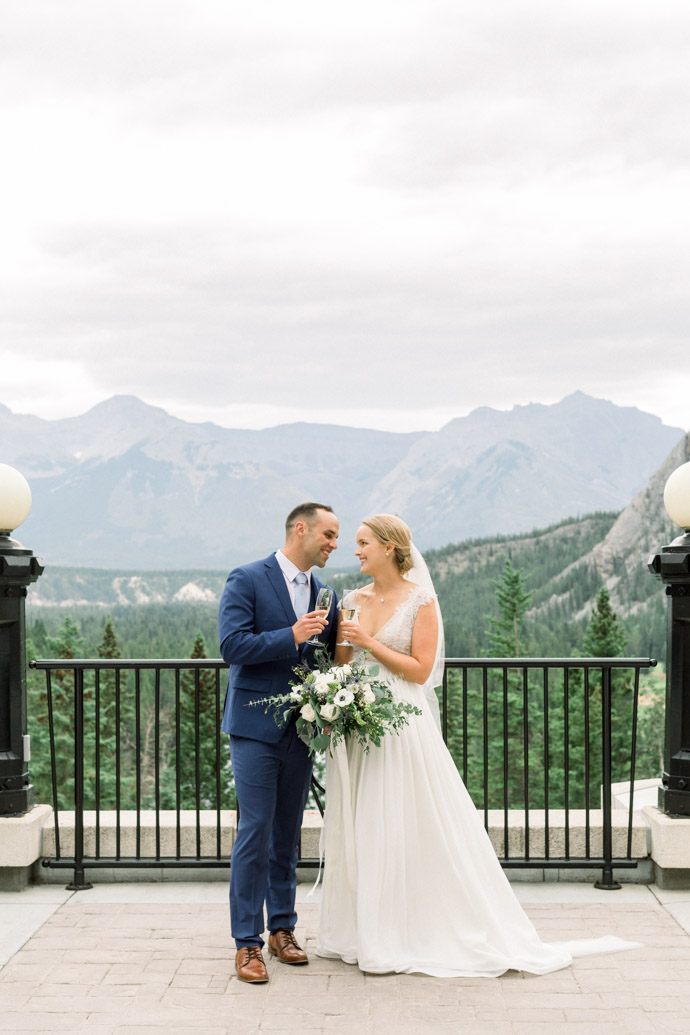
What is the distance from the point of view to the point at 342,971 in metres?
4.21

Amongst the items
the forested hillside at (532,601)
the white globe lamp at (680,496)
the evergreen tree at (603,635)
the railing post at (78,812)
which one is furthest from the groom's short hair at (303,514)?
the forested hillside at (532,601)

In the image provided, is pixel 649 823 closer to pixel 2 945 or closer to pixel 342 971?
pixel 342 971

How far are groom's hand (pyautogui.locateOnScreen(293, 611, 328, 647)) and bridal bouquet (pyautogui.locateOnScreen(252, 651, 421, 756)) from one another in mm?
205

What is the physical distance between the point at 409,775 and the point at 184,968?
1.21 metres

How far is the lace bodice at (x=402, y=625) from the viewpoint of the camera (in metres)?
4.33

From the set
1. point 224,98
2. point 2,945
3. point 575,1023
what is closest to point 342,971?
point 575,1023

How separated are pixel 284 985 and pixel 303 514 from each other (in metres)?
1.86

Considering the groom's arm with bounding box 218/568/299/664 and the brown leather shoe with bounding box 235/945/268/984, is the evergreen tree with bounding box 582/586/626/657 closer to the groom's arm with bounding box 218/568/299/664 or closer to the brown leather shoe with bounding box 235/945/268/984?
the brown leather shoe with bounding box 235/945/268/984

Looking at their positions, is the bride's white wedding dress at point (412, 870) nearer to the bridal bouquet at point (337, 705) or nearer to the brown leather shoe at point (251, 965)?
the bridal bouquet at point (337, 705)

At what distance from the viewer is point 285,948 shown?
14.1 feet

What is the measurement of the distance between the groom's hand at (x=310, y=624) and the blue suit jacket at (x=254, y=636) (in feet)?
0.44

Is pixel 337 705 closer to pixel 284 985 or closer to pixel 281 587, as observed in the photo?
pixel 281 587

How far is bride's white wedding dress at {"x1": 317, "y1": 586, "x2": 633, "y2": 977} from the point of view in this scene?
4211 millimetres

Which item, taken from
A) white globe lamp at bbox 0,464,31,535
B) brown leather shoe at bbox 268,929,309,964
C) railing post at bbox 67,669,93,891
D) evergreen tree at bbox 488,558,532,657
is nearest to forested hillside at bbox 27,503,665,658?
evergreen tree at bbox 488,558,532,657
